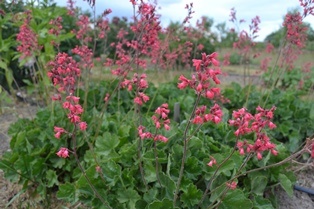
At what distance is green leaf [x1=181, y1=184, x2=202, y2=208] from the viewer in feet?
7.23

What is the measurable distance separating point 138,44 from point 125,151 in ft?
2.14

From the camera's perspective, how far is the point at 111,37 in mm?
12086

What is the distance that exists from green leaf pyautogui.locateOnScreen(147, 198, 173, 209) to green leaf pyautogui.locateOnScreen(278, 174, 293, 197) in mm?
914

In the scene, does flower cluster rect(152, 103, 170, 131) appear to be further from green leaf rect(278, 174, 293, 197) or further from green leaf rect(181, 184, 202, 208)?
green leaf rect(278, 174, 293, 197)

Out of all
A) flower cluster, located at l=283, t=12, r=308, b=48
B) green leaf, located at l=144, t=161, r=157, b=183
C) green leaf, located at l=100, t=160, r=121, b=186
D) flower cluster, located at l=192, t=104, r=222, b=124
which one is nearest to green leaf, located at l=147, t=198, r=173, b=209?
green leaf, located at l=144, t=161, r=157, b=183

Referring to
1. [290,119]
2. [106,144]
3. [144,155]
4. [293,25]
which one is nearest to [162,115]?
[144,155]

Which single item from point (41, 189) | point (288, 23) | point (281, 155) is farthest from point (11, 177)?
point (288, 23)

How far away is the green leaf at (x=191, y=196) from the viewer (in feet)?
7.23

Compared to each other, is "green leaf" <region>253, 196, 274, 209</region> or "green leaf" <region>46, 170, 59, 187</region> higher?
"green leaf" <region>253, 196, 274, 209</region>

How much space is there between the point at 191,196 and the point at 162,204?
263 millimetres

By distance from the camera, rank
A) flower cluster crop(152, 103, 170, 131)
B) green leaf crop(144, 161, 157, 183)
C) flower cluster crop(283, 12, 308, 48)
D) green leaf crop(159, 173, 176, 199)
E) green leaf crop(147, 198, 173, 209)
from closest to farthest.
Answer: flower cluster crop(152, 103, 170, 131), green leaf crop(147, 198, 173, 209), green leaf crop(159, 173, 176, 199), green leaf crop(144, 161, 157, 183), flower cluster crop(283, 12, 308, 48)

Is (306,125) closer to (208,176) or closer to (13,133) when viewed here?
(208,176)

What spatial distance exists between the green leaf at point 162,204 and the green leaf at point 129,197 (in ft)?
0.66

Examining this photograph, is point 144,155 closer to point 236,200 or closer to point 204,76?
point 236,200
